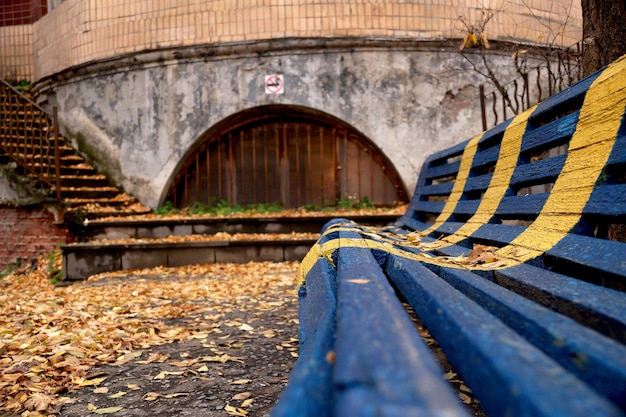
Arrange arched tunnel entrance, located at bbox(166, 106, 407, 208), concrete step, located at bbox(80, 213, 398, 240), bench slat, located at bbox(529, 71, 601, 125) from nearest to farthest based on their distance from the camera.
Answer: bench slat, located at bbox(529, 71, 601, 125), concrete step, located at bbox(80, 213, 398, 240), arched tunnel entrance, located at bbox(166, 106, 407, 208)

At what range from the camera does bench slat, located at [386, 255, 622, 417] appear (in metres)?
0.42

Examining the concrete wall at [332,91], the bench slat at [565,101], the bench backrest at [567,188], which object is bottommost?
the bench backrest at [567,188]

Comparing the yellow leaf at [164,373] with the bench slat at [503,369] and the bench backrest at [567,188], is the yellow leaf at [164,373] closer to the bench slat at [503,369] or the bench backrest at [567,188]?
the bench backrest at [567,188]

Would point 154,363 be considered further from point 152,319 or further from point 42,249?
point 42,249

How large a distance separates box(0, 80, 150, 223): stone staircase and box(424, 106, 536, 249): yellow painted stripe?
213 inches

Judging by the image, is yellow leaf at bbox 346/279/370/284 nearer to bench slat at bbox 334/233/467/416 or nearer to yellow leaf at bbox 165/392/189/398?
bench slat at bbox 334/233/467/416

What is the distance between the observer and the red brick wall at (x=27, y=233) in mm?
6449

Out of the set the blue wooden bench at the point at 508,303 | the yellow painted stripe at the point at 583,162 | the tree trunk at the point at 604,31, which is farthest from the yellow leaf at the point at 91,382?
the tree trunk at the point at 604,31

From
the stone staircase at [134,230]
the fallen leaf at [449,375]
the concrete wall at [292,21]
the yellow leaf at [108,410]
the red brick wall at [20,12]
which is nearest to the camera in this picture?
the yellow leaf at [108,410]

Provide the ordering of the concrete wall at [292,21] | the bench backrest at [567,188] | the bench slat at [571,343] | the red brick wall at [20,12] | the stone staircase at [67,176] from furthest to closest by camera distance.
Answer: the red brick wall at [20,12], the concrete wall at [292,21], the stone staircase at [67,176], the bench backrest at [567,188], the bench slat at [571,343]

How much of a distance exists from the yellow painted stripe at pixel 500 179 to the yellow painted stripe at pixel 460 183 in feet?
1.44

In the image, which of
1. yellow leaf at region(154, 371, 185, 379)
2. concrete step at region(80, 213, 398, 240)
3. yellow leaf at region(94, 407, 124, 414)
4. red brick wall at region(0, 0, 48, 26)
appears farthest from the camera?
red brick wall at region(0, 0, 48, 26)

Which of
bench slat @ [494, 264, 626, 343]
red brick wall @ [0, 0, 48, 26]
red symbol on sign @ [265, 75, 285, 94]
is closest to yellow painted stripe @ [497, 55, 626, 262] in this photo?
bench slat @ [494, 264, 626, 343]

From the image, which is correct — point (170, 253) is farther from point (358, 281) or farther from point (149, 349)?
point (358, 281)
